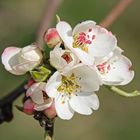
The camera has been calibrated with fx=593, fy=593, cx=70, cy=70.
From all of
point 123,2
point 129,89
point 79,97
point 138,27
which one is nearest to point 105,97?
point 129,89

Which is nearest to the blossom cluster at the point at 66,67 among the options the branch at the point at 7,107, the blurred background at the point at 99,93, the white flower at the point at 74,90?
the white flower at the point at 74,90

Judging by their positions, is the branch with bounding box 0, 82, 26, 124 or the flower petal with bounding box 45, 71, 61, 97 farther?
the branch with bounding box 0, 82, 26, 124

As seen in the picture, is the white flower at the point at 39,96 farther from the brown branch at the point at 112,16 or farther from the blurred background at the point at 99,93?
the blurred background at the point at 99,93

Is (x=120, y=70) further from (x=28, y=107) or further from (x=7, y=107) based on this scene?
(x=7, y=107)

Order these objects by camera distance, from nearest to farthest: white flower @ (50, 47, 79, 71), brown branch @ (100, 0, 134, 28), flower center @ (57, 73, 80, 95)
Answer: white flower @ (50, 47, 79, 71) < flower center @ (57, 73, 80, 95) < brown branch @ (100, 0, 134, 28)

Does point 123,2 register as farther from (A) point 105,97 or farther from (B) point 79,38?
(A) point 105,97

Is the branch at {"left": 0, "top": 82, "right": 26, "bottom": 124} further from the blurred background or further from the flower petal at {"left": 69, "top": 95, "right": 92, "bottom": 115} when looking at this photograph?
the blurred background

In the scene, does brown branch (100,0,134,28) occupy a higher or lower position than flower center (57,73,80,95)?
lower

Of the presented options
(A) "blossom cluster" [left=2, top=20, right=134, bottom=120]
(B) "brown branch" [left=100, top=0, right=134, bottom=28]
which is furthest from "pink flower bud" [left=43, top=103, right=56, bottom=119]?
(B) "brown branch" [left=100, top=0, right=134, bottom=28]
